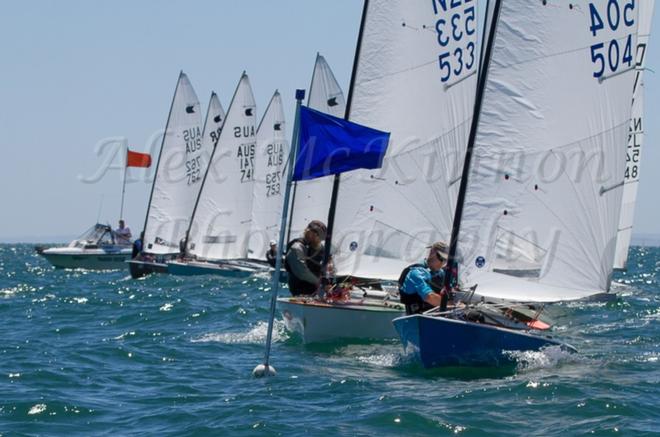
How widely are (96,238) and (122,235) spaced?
3.66 ft

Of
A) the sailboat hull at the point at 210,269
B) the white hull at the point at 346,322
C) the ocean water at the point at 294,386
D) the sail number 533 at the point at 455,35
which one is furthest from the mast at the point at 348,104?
the sailboat hull at the point at 210,269

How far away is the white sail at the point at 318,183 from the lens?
26.4 m

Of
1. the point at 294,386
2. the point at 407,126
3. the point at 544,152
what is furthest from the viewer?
the point at 407,126

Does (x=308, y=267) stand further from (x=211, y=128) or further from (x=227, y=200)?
(x=211, y=128)

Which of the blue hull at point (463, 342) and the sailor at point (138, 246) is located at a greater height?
the sailor at point (138, 246)

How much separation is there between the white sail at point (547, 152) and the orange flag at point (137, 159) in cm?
3051

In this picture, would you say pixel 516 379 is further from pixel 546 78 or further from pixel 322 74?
pixel 322 74

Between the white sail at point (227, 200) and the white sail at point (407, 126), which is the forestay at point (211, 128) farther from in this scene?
the white sail at point (407, 126)

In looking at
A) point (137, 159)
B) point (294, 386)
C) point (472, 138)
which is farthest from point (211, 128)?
point (294, 386)

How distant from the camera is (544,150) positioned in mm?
11891

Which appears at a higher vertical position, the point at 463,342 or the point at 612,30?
the point at 612,30

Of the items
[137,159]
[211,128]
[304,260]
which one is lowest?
[304,260]

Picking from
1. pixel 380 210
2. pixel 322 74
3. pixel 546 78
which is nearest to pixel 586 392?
pixel 546 78

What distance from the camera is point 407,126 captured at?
16062mm
